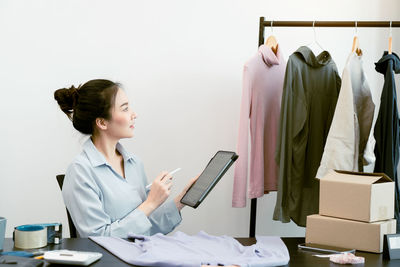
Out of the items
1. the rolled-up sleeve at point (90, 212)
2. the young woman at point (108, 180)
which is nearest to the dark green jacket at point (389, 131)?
the young woman at point (108, 180)

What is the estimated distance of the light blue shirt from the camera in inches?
83.0

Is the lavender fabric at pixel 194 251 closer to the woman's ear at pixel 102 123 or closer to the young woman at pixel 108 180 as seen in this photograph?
the young woman at pixel 108 180

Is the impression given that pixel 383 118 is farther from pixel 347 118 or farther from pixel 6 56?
pixel 6 56

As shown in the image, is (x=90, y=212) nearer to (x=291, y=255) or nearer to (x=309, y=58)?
(x=291, y=255)

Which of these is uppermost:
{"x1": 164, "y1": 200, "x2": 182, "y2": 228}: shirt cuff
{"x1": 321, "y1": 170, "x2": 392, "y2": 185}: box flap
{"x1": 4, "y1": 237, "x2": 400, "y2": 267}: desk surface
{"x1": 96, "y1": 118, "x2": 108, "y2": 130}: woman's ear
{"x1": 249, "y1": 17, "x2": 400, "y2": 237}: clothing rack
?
{"x1": 249, "y1": 17, "x2": 400, "y2": 237}: clothing rack

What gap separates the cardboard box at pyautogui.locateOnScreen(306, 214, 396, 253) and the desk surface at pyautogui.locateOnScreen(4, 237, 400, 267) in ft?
0.13

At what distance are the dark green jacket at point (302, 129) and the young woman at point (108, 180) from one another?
67cm

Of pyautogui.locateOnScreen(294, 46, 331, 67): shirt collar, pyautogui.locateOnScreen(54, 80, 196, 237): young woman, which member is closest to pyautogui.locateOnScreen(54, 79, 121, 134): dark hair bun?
pyautogui.locateOnScreen(54, 80, 196, 237): young woman

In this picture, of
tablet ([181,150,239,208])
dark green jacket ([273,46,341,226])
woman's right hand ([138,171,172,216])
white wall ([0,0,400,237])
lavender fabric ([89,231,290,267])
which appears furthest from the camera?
white wall ([0,0,400,237])

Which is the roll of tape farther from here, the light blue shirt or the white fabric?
the white fabric

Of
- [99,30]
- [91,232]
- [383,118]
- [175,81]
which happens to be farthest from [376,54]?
[91,232]

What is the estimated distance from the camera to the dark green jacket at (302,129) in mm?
2721

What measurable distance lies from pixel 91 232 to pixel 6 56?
1615mm

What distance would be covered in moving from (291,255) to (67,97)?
1.26 m
